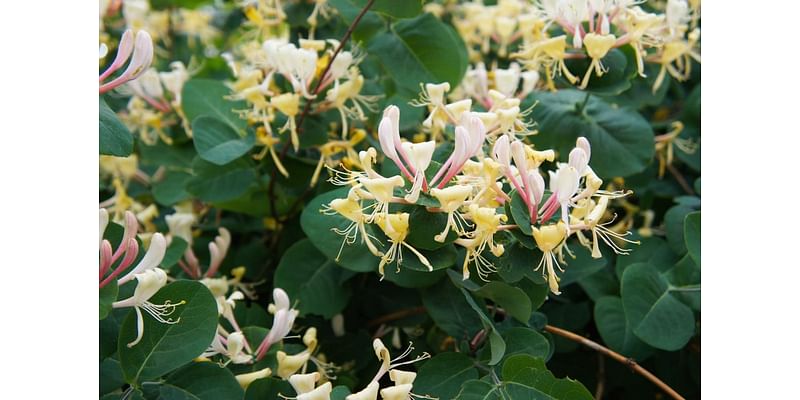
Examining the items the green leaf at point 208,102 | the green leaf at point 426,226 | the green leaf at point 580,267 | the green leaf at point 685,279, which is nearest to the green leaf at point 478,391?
the green leaf at point 426,226

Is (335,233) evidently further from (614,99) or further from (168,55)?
(168,55)

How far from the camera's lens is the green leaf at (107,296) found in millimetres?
626

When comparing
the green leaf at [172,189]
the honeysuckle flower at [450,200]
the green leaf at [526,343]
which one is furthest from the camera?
the green leaf at [172,189]

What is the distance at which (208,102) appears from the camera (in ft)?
3.40

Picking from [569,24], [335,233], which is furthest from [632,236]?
Result: [335,233]

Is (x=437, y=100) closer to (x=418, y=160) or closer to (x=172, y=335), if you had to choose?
(x=418, y=160)

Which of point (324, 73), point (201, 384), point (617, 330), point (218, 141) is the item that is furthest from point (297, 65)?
point (617, 330)

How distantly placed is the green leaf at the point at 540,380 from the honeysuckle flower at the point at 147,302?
285 millimetres

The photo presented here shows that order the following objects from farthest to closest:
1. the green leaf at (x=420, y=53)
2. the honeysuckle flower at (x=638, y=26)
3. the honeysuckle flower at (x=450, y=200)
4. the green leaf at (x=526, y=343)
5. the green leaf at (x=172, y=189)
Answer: the green leaf at (x=172, y=189), the green leaf at (x=420, y=53), the honeysuckle flower at (x=638, y=26), the green leaf at (x=526, y=343), the honeysuckle flower at (x=450, y=200)

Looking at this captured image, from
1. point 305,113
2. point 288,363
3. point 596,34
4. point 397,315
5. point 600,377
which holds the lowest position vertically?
point 600,377

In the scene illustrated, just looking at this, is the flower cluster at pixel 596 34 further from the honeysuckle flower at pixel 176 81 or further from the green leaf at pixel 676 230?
the honeysuckle flower at pixel 176 81

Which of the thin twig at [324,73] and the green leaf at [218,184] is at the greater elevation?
the thin twig at [324,73]

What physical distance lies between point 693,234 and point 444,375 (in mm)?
341

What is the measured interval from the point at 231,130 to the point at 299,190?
14cm
